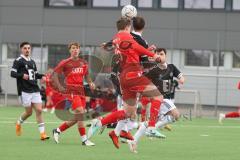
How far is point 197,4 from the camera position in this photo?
37.9 m

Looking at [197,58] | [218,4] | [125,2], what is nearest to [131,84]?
[197,58]

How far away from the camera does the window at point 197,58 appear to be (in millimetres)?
37156

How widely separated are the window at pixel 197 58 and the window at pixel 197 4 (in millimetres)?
2206

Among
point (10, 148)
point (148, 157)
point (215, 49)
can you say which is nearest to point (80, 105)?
point (10, 148)

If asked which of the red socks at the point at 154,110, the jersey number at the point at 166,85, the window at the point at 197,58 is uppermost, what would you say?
the window at the point at 197,58

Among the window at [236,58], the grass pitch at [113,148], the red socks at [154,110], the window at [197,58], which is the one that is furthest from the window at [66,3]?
the red socks at [154,110]

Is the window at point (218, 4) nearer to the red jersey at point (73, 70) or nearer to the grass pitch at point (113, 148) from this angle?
the grass pitch at point (113, 148)

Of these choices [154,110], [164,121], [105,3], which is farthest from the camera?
[105,3]

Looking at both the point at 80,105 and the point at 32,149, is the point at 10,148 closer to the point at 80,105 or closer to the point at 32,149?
the point at 32,149

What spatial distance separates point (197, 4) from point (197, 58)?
2.72 m

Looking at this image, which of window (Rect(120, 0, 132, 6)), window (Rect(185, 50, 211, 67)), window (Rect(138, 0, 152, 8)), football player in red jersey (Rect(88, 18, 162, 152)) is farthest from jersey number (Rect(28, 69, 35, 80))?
window (Rect(138, 0, 152, 8))

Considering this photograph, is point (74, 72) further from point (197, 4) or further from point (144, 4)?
point (144, 4)

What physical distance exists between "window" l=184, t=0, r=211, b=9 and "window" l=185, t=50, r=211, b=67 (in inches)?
86.9

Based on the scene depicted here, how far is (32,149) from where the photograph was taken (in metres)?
13.6
